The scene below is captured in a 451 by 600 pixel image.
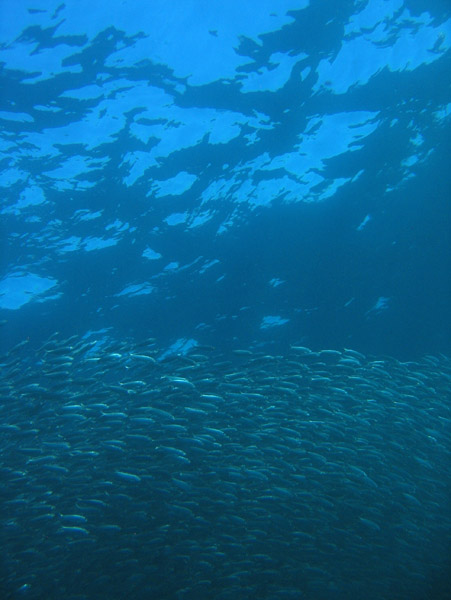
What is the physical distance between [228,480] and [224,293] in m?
6.32

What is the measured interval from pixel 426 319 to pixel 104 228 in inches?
496

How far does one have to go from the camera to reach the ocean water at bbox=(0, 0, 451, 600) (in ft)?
31.9

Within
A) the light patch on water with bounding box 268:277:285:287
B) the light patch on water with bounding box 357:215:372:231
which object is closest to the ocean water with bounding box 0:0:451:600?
the light patch on water with bounding box 268:277:285:287

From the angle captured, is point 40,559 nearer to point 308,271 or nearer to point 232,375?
point 232,375

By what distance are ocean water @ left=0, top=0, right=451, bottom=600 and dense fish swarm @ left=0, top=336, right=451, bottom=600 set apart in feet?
0.30

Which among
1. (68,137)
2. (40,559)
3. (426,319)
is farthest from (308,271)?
(40,559)

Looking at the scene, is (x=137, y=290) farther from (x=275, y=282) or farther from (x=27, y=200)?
(x=275, y=282)

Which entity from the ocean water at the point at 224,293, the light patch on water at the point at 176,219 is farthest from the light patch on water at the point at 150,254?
the light patch on water at the point at 176,219

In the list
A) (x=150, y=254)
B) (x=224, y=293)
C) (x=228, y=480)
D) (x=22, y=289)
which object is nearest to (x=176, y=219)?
(x=150, y=254)

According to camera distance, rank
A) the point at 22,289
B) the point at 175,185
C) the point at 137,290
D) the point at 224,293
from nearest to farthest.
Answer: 1. the point at 175,185
2. the point at 22,289
3. the point at 137,290
4. the point at 224,293

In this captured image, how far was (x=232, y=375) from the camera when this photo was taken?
11.1 meters

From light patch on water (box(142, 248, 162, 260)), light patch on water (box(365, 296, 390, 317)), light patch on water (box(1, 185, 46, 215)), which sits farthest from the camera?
light patch on water (box(365, 296, 390, 317))

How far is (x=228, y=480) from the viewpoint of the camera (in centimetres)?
1307

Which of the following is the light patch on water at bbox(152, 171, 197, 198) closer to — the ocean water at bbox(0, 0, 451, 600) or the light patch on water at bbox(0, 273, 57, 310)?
the ocean water at bbox(0, 0, 451, 600)
